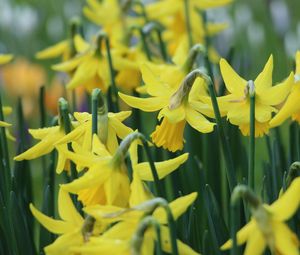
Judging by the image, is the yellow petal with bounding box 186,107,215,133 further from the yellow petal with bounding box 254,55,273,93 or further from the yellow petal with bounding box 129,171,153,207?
the yellow petal with bounding box 129,171,153,207

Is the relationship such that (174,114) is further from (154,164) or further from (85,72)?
(85,72)

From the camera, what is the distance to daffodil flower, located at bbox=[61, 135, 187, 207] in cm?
150

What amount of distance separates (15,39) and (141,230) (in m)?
4.71

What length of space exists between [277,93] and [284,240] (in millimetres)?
494

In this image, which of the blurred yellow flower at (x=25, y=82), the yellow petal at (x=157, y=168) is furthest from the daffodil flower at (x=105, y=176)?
the blurred yellow flower at (x=25, y=82)

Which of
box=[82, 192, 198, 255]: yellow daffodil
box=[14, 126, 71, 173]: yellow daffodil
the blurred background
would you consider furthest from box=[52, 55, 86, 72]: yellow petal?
the blurred background

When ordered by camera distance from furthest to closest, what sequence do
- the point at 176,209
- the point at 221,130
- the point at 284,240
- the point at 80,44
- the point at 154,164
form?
1. the point at 80,44
2. the point at 221,130
3. the point at 154,164
4. the point at 176,209
5. the point at 284,240

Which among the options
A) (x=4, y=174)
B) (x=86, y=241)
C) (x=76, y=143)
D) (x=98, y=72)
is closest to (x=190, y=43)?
(x=98, y=72)

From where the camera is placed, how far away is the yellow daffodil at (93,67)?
101 inches

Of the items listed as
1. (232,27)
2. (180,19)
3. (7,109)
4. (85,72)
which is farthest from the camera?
(232,27)

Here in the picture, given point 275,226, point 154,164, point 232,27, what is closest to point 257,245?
point 275,226

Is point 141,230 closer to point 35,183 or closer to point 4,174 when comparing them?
point 4,174

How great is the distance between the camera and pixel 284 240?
52.1 inches

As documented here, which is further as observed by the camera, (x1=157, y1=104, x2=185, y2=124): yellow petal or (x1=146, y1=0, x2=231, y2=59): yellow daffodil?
(x1=146, y1=0, x2=231, y2=59): yellow daffodil
